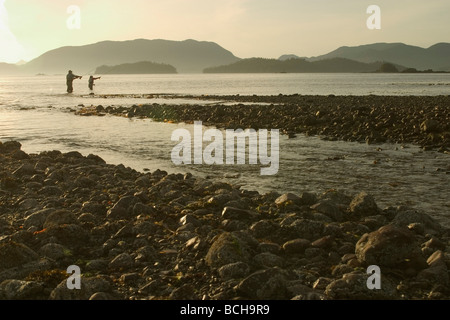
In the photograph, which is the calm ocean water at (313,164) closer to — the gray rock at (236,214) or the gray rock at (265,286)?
the gray rock at (236,214)

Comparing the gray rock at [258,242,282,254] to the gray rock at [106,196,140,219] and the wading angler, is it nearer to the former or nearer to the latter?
the gray rock at [106,196,140,219]

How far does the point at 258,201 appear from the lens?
34.0ft

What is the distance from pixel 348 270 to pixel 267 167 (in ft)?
29.5

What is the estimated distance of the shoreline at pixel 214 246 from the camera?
5.87 m

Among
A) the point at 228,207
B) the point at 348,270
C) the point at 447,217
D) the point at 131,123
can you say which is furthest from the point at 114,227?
the point at 131,123

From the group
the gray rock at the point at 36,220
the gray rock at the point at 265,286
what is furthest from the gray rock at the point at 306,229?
the gray rock at the point at 36,220

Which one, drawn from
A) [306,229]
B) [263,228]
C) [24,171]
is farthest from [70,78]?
[306,229]

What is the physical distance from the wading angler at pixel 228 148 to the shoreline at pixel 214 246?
524 cm

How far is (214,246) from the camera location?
6.89 m

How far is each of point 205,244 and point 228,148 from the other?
39.7 feet

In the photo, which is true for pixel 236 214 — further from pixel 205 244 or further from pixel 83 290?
pixel 83 290

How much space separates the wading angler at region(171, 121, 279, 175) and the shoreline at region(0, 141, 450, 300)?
524 cm

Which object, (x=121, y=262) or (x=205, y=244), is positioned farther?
(x=205, y=244)

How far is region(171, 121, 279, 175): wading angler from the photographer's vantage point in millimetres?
16455
